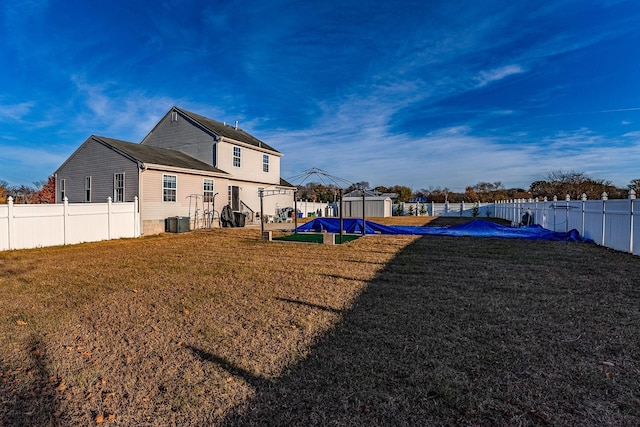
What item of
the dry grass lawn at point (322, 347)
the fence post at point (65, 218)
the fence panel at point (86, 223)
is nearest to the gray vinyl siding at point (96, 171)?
the fence panel at point (86, 223)

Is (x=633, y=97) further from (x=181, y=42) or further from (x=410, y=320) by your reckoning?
(x=181, y=42)

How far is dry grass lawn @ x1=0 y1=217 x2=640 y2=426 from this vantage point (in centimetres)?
223

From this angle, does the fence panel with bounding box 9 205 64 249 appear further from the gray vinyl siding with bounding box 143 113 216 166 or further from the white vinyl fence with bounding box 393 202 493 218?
the white vinyl fence with bounding box 393 202 493 218

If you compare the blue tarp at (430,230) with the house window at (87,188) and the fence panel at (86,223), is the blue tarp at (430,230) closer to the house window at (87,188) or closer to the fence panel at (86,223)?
the fence panel at (86,223)

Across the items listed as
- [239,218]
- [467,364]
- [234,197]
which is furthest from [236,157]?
[467,364]

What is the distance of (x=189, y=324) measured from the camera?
151 inches

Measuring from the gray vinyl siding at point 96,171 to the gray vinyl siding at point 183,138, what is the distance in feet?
16.4

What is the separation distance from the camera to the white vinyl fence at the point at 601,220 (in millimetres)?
8188

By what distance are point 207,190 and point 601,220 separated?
672 inches

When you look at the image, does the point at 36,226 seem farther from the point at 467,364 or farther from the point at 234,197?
the point at 467,364

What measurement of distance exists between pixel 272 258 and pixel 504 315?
5562mm

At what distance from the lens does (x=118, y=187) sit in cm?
1501

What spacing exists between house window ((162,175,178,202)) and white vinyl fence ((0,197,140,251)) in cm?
173

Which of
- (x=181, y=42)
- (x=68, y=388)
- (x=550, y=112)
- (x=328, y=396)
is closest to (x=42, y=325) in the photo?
(x=68, y=388)
